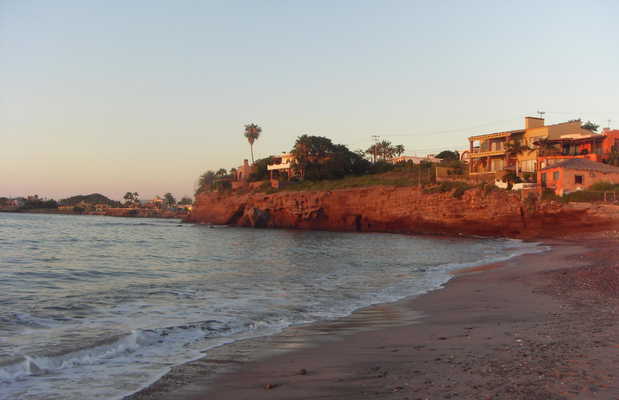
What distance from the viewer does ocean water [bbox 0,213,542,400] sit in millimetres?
7078

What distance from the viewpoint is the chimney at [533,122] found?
67438 mm

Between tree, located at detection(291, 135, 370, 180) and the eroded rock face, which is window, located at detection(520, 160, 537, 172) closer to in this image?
the eroded rock face

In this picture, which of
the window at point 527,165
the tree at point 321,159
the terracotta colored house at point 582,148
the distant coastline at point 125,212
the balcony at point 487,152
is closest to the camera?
the terracotta colored house at point 582,148

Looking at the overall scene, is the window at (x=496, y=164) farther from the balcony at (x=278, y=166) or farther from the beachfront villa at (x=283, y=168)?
the balcony at (x=278, y=166)

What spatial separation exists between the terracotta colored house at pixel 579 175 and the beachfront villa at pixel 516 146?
742cm

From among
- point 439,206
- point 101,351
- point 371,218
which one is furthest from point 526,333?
point 371,218

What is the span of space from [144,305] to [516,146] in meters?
61.6

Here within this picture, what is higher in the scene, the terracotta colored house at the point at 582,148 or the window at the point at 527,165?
the terracotta colored house at the point at 582,148

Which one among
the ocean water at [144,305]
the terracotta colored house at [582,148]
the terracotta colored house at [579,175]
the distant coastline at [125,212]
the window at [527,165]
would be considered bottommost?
the ocean water at [144,305]

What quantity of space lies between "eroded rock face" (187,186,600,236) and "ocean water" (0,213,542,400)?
27.9 meters

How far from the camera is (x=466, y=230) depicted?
5797cm

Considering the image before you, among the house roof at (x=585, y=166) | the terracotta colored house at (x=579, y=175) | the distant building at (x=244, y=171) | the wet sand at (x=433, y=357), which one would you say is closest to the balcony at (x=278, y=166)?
the distant building at (x=244, y=171)

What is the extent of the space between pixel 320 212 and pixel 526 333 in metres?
67.0

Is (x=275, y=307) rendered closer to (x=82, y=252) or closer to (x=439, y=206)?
(x=82, y=252)
